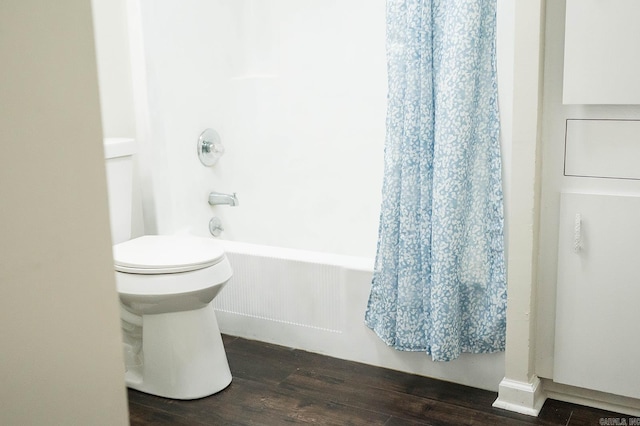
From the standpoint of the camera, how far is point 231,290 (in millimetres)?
2852

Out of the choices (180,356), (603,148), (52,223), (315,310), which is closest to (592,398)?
(603,148)

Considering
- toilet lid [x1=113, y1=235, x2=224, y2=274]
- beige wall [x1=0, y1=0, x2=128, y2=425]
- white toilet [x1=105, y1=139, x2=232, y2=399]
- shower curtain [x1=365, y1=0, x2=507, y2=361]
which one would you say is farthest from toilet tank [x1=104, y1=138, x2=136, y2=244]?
beige wall [x1=0, y1=0, x2=128, y2=425]

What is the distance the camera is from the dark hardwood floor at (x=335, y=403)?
2.19 metres

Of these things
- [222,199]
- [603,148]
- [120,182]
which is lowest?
[222,199]

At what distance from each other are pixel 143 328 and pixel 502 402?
1.23 metres

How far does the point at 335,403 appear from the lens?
7.58ft

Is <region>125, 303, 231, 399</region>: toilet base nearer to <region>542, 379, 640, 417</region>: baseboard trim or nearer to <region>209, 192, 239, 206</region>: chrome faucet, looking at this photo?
<region>209, 192, 239, 206</region>: chrome faucet

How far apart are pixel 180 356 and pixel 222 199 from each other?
0.94 metres

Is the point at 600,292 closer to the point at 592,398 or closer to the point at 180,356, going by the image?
the point at 592,398

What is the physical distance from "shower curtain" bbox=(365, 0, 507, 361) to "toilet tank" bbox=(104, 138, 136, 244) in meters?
1.01

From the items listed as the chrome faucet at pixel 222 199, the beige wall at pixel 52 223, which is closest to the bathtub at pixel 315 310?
the chrome faucet at pixel 222 199

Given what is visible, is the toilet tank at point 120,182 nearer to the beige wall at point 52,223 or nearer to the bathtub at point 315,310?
the bathtub at point 315,310

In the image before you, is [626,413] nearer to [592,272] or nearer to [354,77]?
[592,272]

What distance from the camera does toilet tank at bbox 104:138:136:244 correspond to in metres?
2.59
